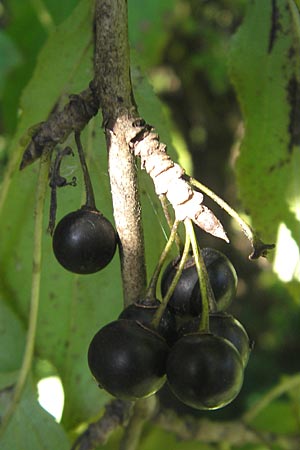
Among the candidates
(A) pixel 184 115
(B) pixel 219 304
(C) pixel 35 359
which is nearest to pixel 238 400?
(A) pixel 184 115

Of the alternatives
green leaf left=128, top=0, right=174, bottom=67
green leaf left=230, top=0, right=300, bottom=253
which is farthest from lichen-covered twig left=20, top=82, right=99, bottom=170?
green leaf left=128, top=0, right=174, bottom=67

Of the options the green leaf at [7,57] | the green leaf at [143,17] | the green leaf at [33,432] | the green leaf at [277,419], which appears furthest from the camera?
the green leaf at [277,419]

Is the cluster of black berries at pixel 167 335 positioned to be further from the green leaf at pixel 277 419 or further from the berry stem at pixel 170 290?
the green leaf at pixel 277 419

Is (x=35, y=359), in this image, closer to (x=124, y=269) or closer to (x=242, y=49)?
(x=124, y=269)

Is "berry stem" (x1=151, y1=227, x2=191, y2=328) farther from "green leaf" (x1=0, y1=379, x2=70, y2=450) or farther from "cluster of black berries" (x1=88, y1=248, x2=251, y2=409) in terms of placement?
"green leaf" (x1=0, y1=379, x2=70, y2=450)

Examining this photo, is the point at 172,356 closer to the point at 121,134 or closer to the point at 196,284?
the point at 196,284

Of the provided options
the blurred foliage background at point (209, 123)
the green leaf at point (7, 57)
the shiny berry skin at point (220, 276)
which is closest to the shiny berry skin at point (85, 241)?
the shiny berry skin at point (220, 276)
